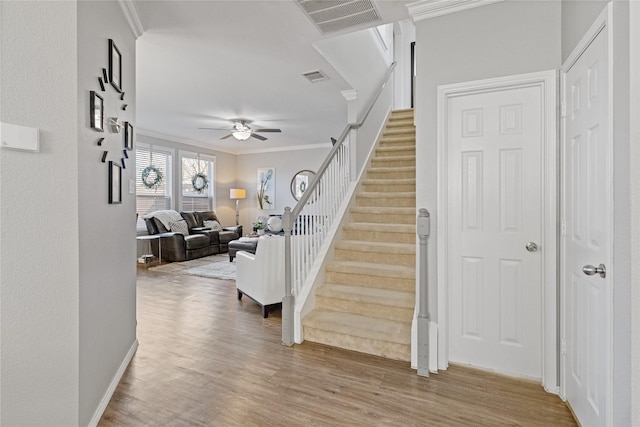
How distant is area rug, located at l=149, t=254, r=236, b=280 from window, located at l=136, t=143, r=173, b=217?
172cm

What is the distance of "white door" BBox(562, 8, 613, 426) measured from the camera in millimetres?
1491

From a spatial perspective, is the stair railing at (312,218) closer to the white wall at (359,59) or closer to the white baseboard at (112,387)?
the white wall at (359,59)

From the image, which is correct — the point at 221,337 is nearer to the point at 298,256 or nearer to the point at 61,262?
the point at 298,256

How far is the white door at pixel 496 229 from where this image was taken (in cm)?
223

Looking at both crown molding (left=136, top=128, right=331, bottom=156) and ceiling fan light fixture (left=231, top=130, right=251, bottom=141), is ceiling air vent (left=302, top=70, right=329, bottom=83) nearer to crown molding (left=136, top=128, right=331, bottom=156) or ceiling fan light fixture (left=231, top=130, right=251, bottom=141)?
ceiling fan light fixture (left=231, top=130, right=251, bottom=141)

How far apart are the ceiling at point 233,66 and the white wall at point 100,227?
1.84 feet

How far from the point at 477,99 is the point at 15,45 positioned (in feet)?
8.38

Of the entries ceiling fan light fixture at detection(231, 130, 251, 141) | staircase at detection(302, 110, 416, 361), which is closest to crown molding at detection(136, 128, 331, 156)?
ceiling fan light fixture at detection(231, 130, 251, 141)

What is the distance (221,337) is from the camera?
9.87ft

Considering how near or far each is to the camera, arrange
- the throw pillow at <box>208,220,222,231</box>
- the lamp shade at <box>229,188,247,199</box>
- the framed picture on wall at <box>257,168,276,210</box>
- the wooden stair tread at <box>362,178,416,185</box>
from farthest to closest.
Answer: the framed picture on wall at <box>257,168,276,210</box> < the lamp shade at <box>229,188,247,199</box> < the throw pillow at <box>208,220,222,231</box> < the wooden stair tread at <box>362,178,416,185</box>

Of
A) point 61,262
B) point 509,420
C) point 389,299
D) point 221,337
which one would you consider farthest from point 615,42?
point 221,337

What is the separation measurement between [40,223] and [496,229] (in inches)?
103

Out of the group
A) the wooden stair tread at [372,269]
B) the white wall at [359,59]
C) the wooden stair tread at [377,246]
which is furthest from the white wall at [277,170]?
the wooden stair tread at [372,269]

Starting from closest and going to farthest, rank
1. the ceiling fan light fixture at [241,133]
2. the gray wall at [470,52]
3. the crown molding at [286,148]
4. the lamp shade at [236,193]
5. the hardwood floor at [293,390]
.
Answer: the hardwood floor at [293,390] → the gray wall at [470,52] → the ceiling fan light fixture at [241,133] → the crown molding at [286,148] → the lamp shade at [236,193]
